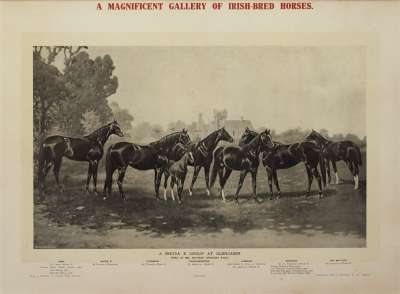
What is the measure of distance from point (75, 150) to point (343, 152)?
3.72ft

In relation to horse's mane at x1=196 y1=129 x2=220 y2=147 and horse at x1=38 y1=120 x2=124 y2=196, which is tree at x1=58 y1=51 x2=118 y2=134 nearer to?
horse at x1=38 y1=120 x2=124 y2=196

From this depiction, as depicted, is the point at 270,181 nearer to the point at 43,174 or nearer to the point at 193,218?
the point at 193,218

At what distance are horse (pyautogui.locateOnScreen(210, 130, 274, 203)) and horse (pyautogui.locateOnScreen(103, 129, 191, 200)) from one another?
16 centimetres

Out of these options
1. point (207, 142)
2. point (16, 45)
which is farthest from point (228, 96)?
point (16, 45)

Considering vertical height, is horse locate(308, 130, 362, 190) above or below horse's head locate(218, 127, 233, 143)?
below

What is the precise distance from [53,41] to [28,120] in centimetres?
35

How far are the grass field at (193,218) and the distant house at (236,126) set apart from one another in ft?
0.74

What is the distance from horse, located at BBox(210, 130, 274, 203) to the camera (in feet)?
6.75

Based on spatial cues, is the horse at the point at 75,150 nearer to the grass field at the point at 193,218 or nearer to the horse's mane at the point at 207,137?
the grass field at the point at 193,218

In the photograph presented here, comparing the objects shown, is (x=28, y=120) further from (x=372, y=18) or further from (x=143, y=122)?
(x=372, y=18)

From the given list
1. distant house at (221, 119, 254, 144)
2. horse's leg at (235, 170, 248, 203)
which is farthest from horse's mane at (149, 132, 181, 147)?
horse's leg at (235, 170, 248, 203)

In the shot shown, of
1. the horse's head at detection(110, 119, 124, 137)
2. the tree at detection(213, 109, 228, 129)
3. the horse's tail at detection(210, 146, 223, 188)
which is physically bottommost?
the horse's tail at detection(210, 146, 223, 188)

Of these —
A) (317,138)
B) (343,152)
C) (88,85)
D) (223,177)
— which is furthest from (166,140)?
(343,152)

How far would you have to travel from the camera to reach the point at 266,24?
2.04 m
